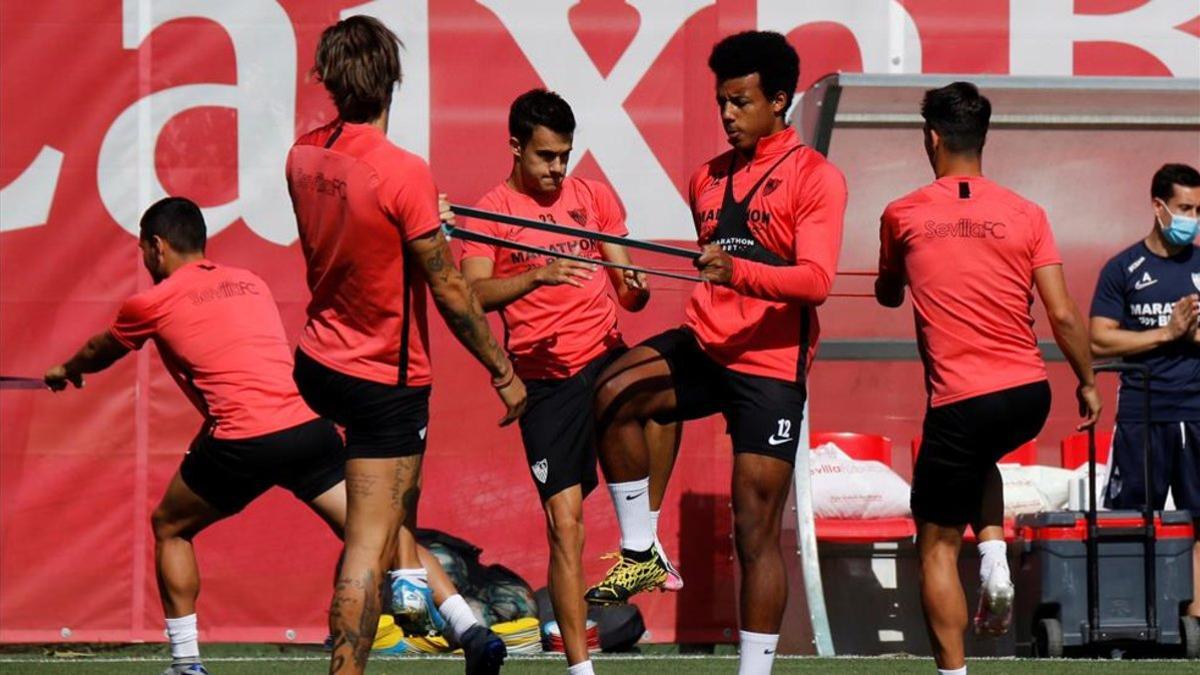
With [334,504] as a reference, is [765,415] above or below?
above

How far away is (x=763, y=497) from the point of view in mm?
6625

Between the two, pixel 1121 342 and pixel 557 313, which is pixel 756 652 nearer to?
pixel 557 313

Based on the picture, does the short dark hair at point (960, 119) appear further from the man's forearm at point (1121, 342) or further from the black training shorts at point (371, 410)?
the man's forearm at point (1121, 342)

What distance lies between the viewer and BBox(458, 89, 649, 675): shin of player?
7.28m

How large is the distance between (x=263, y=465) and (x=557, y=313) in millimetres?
1226

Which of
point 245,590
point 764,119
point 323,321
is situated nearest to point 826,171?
point 764,119

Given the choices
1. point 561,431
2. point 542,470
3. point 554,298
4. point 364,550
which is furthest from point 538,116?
point 364,550

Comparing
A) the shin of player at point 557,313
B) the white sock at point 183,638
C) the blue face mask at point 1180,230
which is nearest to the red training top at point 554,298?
the shin of player at point 557,313

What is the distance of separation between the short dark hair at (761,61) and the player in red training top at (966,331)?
19.9 inches

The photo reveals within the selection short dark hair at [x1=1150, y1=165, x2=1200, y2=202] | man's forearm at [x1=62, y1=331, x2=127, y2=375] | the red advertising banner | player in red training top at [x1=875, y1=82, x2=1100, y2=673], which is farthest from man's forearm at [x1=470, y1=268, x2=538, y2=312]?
short dark hair at [x1=1150, y1=165, x2=1200, y2=202]

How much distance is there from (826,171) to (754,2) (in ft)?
13.9

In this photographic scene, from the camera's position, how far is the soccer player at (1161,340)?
995 cm

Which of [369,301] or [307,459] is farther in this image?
[307,459]

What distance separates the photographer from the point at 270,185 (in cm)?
1064
